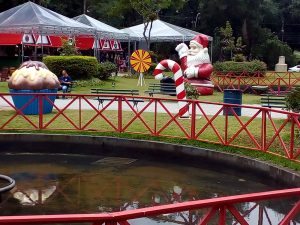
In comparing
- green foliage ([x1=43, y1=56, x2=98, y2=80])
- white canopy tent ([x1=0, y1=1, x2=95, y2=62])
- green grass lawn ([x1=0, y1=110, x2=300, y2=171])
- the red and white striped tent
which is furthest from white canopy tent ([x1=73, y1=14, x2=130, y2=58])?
green grass lawn ([x1=0, y1=110, x2=300, y2=171])

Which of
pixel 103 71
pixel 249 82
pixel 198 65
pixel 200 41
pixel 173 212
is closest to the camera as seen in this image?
pixel 173 212

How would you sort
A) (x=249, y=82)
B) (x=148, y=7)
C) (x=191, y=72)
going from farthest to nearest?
(x=148, y=7)
(x=249, y=82)
(x=191, y=72)

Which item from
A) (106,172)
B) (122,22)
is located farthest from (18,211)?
(122,22)

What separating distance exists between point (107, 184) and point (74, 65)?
1689 centimetres

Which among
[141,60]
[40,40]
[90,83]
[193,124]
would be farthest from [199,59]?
[40,40]

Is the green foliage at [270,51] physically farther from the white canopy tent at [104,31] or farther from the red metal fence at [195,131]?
the red metal fence at [195,131]

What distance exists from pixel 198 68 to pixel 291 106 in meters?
9.69

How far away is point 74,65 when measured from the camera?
25969mm

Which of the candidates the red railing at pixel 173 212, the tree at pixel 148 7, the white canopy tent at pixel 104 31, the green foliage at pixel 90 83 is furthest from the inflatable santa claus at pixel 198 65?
the red railing at pixel 173 212

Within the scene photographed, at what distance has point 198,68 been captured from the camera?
904 inches

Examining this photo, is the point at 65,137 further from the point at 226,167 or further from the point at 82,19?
the point at 82,19

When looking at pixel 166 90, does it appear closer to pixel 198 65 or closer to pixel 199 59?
pixel 198 65

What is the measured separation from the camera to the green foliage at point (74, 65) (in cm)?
2562

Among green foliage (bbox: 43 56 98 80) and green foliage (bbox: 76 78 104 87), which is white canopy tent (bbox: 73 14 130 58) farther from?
green foliage (bbox: 76 78 104 87)
